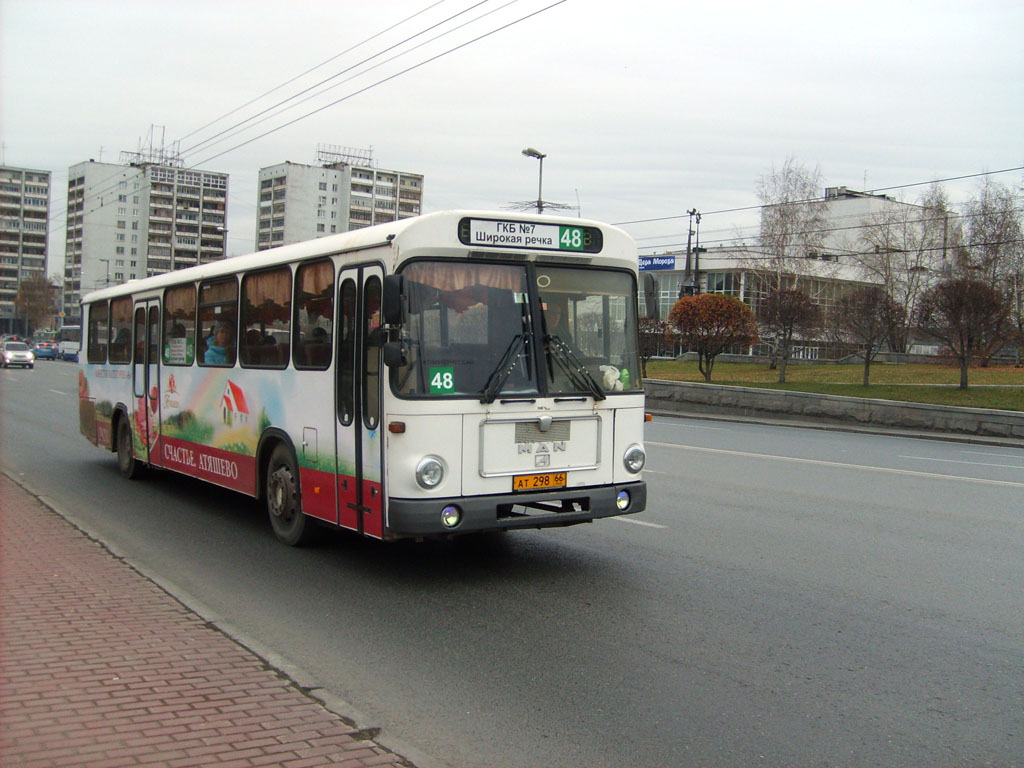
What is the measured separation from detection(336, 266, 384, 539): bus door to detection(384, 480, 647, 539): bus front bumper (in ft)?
1.04

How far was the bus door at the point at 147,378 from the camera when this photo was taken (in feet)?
40.4

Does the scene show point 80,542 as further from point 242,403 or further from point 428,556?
point 428,556

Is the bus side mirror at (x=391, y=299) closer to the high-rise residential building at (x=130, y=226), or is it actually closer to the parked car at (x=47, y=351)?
the parked car at (x=47, y=351)

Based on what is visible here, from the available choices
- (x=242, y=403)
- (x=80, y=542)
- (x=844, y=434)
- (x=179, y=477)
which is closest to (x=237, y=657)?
(x=80, y=542)

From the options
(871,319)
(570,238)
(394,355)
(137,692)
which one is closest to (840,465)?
(570,238)

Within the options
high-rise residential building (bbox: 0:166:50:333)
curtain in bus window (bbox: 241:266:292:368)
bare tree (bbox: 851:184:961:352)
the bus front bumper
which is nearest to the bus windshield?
the bus front bumper

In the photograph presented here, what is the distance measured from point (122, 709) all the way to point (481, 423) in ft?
11.1

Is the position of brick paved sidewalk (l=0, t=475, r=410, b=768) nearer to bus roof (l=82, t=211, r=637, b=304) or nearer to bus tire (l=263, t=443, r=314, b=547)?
bus tire (l=263, t=443, r=314, b=547)

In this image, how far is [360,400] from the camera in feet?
25.0

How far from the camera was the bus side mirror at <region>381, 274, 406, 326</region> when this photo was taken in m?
6.84

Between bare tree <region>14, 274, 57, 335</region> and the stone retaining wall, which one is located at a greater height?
bare tree <region>14, 274, 57, 335</region>

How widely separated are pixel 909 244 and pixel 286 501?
6731 cm

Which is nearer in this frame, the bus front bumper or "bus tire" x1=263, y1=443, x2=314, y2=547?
the bus front bumper

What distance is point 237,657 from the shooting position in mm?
5520
